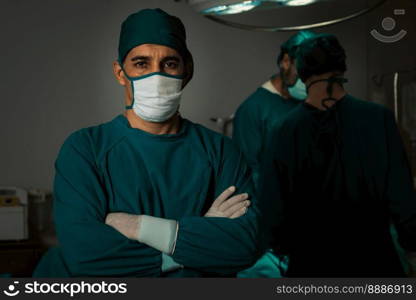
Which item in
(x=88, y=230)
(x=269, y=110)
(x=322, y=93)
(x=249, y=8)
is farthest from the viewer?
(x=269, y=110)

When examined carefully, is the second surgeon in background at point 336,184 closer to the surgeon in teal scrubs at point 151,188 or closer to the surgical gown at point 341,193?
the surgical gown at point 341,193

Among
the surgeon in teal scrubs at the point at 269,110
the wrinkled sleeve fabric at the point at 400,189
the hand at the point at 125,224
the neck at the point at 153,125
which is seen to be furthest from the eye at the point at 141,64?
the wrinkled sleeve fabric at the point at 400,189

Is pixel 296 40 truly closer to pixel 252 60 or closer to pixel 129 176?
pixel 252 60

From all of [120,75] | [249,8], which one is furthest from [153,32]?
[249,8]

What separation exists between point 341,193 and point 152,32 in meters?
0.73

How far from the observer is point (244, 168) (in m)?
1.33

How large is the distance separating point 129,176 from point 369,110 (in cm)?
74

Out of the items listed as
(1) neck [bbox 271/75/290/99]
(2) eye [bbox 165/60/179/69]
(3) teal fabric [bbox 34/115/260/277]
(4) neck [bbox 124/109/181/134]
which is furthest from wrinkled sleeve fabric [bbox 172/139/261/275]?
(1) neck [bbox 271/75/290/99]

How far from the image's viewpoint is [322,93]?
1531 millimetres

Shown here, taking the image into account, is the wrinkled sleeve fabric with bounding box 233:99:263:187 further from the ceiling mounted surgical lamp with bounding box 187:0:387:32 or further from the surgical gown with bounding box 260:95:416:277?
the ceiling mounted surgical lamp with bounding box 187:0:387:32

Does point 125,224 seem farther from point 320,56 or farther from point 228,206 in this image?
point 320,56

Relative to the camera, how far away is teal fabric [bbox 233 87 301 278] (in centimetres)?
158

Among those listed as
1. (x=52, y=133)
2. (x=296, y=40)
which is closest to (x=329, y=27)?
(x=296, y=40)

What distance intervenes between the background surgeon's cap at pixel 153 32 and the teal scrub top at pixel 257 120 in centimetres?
36
